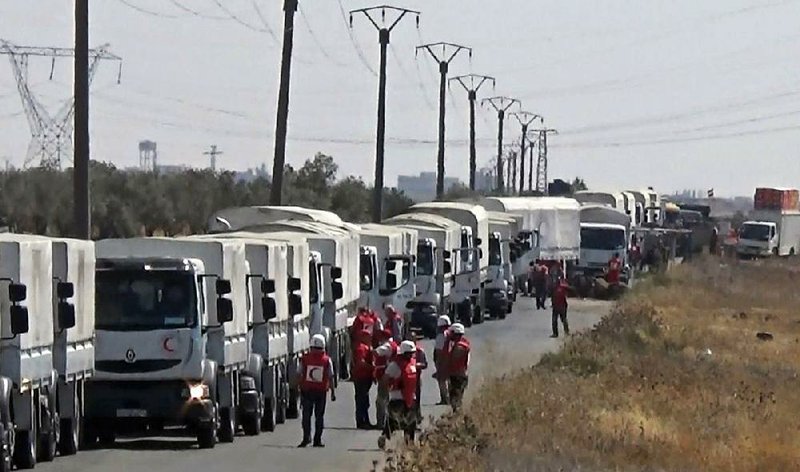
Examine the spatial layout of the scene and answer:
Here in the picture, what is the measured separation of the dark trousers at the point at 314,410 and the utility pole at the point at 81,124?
27.5 feet

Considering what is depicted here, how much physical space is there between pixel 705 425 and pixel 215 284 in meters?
8.54

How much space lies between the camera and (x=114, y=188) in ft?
282

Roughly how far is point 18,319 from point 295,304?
35.0ft

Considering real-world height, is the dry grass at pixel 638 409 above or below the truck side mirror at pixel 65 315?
below

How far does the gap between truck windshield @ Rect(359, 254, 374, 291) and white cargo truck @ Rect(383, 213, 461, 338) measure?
23.6ft

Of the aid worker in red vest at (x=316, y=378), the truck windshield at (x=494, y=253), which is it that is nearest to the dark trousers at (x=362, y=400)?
the aid worker in red vest at (x=316, y=378)

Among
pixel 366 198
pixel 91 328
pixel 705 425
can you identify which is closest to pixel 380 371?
pixel 91 328

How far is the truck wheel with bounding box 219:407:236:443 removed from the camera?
29.0 m

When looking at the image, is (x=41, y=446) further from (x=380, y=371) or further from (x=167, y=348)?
(x=380, y=371)

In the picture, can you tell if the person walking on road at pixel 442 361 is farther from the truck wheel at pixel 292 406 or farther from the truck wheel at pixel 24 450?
the truck wheel at pixel 24 450

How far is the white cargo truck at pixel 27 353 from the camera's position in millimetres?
23016

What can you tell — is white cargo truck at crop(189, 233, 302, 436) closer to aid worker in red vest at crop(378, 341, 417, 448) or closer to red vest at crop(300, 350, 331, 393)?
Answer: red vest at crop(300, 350, 331, 393)

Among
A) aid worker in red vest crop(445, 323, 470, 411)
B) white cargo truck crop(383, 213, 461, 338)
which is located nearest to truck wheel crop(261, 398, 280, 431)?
aid worker in red vest crop(445, 323, 470, 411)

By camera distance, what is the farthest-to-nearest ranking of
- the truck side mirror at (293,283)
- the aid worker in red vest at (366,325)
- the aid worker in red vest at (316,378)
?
1. the aid worker in red vest at (366,325)
2. the truck side mirror at (293,283)
3. the aid worker in red vest at (316,378)
